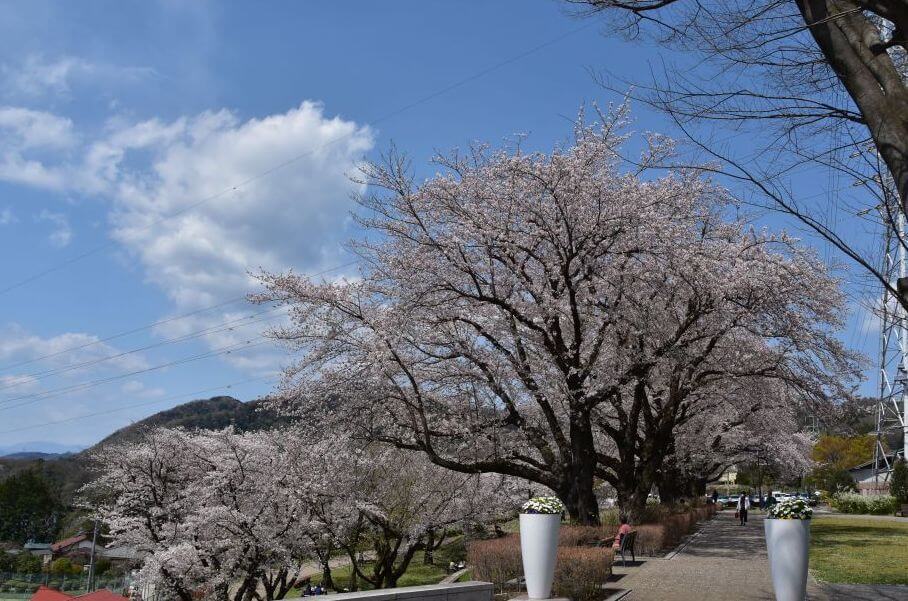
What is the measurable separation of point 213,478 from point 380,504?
18.6ft

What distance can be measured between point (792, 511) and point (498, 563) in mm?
5417

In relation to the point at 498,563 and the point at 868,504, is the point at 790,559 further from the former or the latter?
the point at 868,504

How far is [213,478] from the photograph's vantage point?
24.7 meters

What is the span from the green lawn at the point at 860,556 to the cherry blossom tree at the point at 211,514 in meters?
14.3

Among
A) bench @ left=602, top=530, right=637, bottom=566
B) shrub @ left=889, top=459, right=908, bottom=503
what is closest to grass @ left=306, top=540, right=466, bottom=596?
bench @ left=602, top=530, right=637, bottom=566

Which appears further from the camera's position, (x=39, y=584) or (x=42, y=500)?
(x=42, y=500)

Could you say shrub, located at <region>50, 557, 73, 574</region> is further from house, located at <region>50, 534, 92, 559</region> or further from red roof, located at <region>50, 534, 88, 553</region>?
red roof, located at <region>50, 534, 88, 553</region>

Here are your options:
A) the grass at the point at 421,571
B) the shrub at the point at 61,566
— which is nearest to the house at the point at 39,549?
the shrub at the point at 61,566

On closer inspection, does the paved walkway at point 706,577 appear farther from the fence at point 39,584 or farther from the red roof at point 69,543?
the red roof at point 69,543

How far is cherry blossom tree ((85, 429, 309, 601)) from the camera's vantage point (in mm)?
22812

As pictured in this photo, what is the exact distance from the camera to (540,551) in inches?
432

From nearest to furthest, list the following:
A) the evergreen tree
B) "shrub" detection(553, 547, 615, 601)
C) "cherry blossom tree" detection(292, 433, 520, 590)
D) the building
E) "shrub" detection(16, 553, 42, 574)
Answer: "shrub" detection(553, 547, 615, 601), "cherry blossom tree" detection(292, 433, 520, 590), "shrub" detection(16, 553, 42, 574), the building, the evergreen tree

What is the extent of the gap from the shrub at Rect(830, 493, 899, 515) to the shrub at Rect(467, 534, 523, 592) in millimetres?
41356

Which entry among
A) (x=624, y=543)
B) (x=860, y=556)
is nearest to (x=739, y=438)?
(x=860, y=556)
